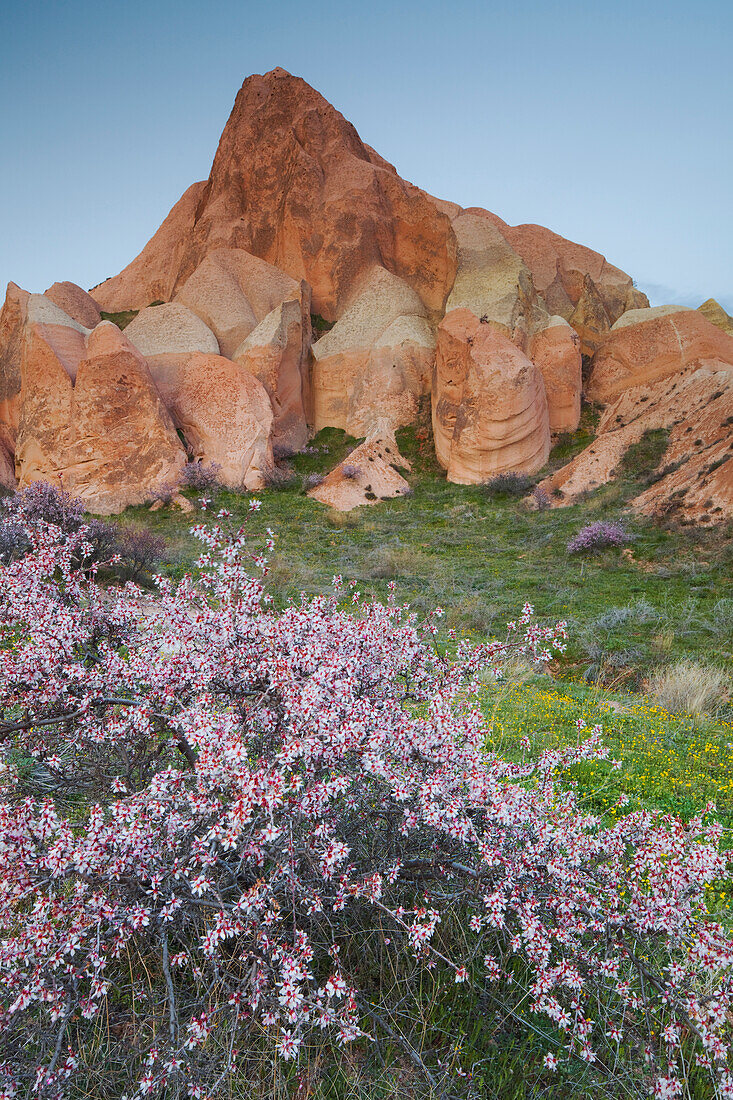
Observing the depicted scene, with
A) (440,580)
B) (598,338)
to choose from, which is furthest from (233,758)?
(598,338)

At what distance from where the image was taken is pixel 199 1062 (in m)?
2.05

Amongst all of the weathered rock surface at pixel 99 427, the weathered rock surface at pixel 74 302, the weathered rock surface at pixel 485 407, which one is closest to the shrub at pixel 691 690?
the weathered rock surface at pixel 485 407

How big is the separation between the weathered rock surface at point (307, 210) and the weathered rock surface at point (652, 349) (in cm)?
859

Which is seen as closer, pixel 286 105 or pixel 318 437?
pixel 318 437

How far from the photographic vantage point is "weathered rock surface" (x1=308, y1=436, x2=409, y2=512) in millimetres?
23016

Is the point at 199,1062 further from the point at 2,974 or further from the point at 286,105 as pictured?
the point at 286,105

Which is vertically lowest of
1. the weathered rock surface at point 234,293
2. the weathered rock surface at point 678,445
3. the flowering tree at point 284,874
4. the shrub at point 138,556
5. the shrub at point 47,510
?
the shrub at point 138,556

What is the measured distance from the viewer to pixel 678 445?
21469 millimetres

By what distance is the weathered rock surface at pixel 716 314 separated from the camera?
115 ft

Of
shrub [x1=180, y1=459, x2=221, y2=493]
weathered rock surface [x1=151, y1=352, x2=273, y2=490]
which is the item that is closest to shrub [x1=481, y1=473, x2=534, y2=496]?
weathered rock surface [x1=151, y1=352, x2=273, y2=490]

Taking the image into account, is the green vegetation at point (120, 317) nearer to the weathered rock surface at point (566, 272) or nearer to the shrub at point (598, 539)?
the weathered rock surface at point (566, 272)

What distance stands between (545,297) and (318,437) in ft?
52.1

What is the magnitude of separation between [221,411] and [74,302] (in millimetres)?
13416

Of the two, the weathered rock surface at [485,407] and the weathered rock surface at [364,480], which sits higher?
the weathered rock surface at [485,407]
